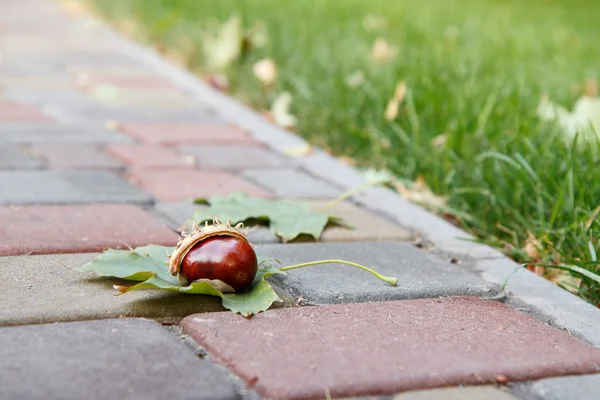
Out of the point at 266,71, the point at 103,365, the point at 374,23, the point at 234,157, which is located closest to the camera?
the point at 103,365

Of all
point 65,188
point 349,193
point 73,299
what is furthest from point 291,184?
point 73,299

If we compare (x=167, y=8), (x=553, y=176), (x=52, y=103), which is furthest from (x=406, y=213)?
(x=167, y=8)

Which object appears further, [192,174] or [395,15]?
[395,15]

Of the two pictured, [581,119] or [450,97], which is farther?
[450,97]

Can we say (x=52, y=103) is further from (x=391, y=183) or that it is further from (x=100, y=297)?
(x=100, y=297)

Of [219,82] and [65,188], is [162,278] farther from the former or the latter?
[219,82]

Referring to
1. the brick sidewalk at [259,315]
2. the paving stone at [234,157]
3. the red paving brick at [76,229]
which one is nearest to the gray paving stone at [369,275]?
the brick sidewalk at [259,315]

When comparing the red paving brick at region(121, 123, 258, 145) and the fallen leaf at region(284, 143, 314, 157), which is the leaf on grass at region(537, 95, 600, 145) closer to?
the fallen leaf at region(284, 143, 314, 157)
